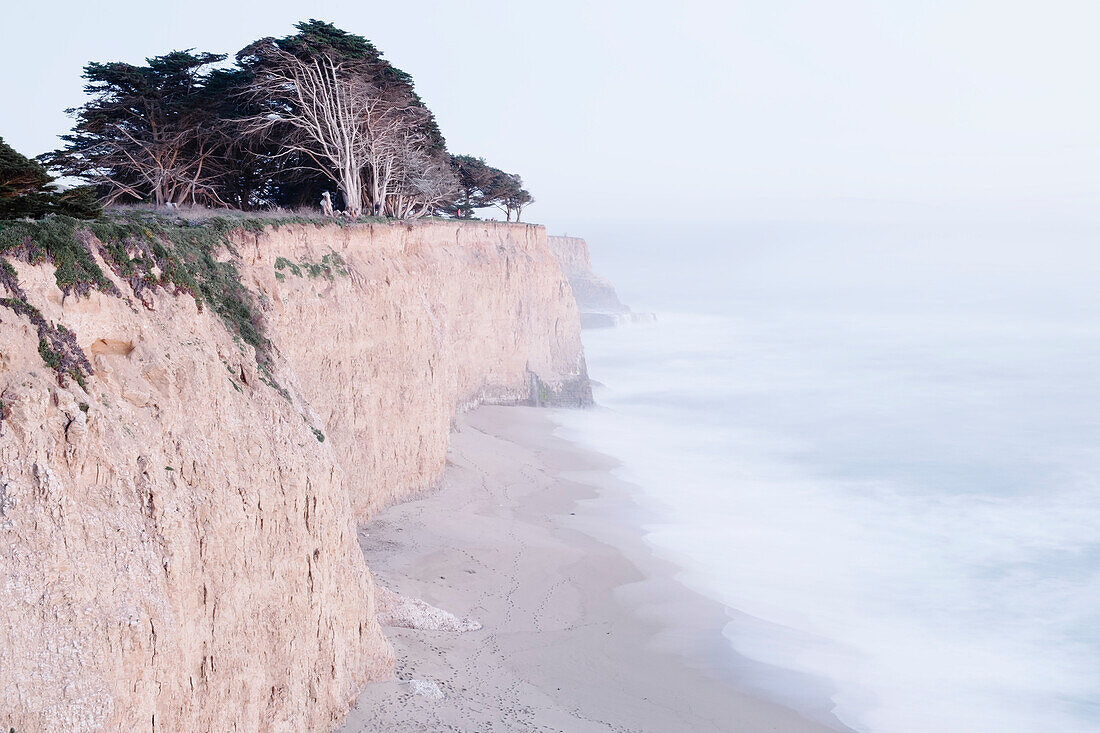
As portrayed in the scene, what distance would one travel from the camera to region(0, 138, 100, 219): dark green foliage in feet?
32.9

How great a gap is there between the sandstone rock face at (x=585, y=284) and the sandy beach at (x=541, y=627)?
54.6m

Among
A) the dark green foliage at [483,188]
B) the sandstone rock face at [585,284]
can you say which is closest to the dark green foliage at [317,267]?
the dark green foliage at [483,188]

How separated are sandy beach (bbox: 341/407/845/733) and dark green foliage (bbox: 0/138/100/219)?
7.64 m

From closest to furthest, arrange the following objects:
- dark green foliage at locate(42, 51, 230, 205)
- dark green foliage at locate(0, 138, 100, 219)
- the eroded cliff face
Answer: the eroded cliff face, dark green foliage at locate(0, 138, 100, 219), dark green foliage at locate(42, 51, 230, 205)

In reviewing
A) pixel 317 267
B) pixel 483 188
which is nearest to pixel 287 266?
pixel 317 267

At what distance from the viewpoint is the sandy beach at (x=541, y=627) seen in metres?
13.3

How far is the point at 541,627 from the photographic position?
54.5 ft

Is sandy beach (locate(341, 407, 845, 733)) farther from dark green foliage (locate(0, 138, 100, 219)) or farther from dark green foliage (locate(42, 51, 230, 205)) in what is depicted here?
dark green foliage (locate(42, 51, 230, 205))

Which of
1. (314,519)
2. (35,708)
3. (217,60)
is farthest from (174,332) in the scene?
(217,60)

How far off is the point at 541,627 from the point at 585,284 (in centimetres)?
6717

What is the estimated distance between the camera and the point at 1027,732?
50.7ft

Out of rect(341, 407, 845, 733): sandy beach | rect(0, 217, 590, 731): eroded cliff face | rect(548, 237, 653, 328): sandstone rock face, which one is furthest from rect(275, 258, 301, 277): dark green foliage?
rect(548, 237, 653, 328): sandstone rock face

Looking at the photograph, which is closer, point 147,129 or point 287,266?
point 287,266

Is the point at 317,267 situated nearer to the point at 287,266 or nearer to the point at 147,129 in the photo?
the point at 287,266
